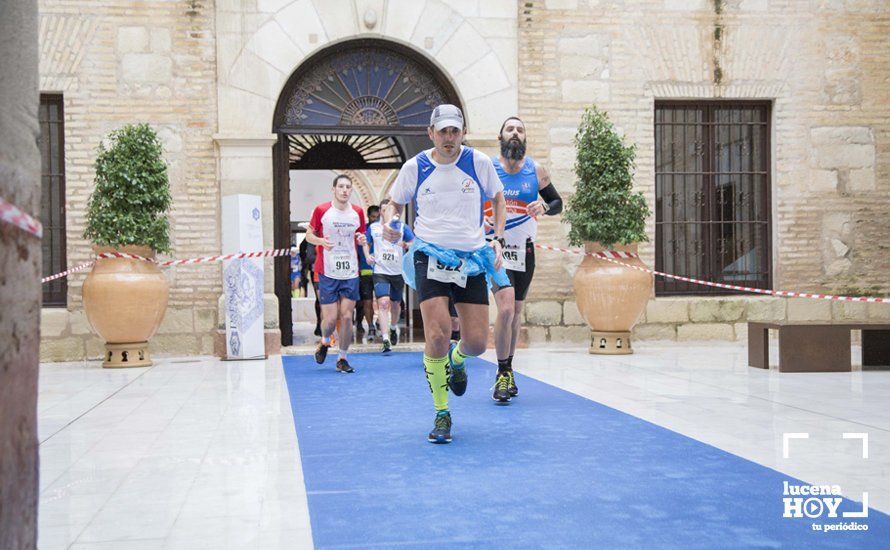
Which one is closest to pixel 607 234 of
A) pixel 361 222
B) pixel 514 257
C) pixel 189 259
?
pixel 361 222

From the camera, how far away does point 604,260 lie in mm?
10336

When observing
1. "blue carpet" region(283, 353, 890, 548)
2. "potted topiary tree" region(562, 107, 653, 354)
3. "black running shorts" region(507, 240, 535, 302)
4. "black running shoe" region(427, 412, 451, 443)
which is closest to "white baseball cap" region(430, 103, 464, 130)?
Result: "black running shoe" region(427, 412, 451, 443)

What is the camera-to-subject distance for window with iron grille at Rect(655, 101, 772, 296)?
12.0 m

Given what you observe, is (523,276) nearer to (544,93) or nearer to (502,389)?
(502,389)

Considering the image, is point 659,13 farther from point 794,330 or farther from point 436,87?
point 794,330

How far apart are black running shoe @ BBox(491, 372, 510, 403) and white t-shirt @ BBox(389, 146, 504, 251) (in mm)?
1551

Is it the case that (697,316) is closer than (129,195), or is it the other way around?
(129,195)

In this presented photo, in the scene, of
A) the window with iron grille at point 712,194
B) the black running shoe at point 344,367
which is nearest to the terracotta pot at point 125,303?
the black running shoe at point 344,367

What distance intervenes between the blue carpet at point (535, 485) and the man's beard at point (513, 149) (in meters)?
1.81

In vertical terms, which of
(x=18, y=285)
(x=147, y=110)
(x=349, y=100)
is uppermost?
(x=349, y=100)

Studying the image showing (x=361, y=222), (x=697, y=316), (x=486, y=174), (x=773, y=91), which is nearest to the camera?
(x=486, y=174)

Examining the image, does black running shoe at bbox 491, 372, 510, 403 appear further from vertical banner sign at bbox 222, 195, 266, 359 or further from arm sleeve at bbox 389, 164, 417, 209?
vertical banner sign at bbox 222, 195, 266, 359

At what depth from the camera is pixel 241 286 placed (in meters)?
10.3

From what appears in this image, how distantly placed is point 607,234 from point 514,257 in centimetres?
379
